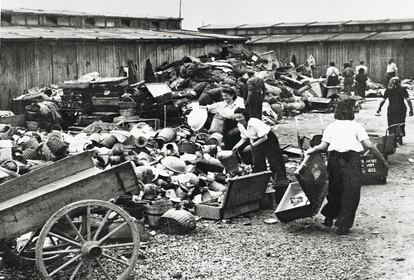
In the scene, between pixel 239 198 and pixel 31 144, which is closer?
pixel 239 198

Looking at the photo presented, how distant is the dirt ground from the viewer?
6902 mm

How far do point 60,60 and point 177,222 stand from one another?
46.4ft

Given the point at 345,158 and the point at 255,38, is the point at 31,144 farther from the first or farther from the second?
the point at 255,38

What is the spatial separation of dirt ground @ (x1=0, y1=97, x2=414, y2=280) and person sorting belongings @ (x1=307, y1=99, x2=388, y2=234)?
38 centimetres

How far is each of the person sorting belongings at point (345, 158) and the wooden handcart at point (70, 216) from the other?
3.06 meters

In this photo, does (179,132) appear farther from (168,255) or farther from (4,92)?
(168,255)

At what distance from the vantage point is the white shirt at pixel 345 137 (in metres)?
8.29

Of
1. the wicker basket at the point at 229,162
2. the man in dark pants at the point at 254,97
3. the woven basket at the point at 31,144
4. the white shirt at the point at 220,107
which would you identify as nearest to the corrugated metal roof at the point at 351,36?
the white shirt at the point at 220,107

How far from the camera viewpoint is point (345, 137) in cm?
829

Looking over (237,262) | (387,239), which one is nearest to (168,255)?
(237,262)

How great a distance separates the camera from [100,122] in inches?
639

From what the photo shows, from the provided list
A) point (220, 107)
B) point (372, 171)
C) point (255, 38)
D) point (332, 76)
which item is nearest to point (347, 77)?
point (332, 76)

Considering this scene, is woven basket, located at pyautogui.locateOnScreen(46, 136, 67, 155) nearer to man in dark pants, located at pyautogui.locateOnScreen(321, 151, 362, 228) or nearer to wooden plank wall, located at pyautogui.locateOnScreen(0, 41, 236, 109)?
man in dark pants, located at pyautogui.locateOnScreen(321, 151, 362, 228)

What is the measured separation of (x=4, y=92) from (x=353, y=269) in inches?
588
